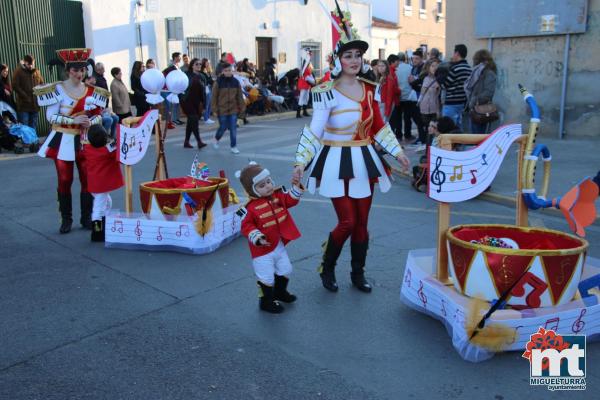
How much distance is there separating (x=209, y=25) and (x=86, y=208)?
15835 millimetres

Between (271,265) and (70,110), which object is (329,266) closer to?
(271,265)

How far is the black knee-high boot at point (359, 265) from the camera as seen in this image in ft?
15.7

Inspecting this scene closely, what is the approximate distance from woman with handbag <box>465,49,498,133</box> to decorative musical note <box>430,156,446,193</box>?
599 cm

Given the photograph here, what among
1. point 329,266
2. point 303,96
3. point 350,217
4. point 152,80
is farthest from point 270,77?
point 350,217

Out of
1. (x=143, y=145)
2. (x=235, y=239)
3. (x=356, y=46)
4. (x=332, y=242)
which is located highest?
(x=356, y=46)

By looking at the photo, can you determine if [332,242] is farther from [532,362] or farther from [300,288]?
[532,362]

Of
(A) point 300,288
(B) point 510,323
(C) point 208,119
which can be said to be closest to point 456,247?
(B) point 510,323

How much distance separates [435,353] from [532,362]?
22.1 inches

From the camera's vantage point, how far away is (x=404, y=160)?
14.6 ft

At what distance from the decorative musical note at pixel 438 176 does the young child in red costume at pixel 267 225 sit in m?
0.95

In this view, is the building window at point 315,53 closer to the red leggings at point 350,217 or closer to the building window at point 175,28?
the building window at point 175,28

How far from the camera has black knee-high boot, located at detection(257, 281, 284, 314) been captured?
4.42 m

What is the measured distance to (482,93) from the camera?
9.79 metres

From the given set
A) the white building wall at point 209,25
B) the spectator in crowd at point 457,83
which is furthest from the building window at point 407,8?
the spectator in crowd at point 457,83
